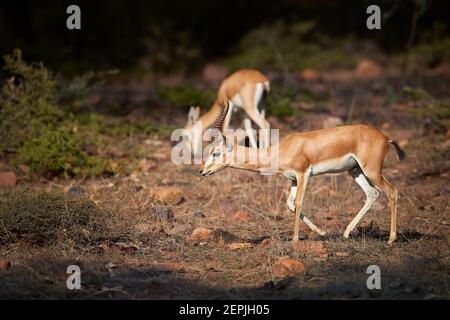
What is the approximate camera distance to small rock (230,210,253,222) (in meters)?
8.64

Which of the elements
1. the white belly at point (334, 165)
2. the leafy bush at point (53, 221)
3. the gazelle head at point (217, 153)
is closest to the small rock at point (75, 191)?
the leafy bush at point (53, 221)

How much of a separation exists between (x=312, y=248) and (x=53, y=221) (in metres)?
2.71

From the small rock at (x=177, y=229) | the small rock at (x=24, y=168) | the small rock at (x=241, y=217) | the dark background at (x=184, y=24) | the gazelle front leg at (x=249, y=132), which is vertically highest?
the dark background at (x=184, y=24)

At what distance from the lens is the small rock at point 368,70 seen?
60.0 ft

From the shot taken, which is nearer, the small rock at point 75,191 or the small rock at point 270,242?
the small rock at point 270,242

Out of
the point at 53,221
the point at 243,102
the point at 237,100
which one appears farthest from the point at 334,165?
the point at 237,100

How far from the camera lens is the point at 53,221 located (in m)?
7.41

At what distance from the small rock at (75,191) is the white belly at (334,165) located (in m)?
3.33

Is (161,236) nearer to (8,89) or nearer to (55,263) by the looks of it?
(55,263)

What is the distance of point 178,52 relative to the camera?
21.1 meters

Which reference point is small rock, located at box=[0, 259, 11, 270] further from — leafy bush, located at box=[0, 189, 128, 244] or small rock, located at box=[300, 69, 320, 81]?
small rock, located at box=[300, 69, 320, 81]

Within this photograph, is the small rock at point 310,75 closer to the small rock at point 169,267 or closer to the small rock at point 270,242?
the small rock at point 270,242
